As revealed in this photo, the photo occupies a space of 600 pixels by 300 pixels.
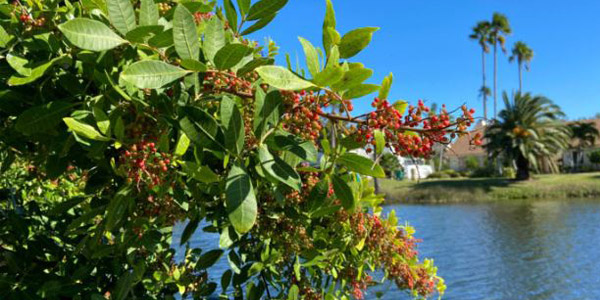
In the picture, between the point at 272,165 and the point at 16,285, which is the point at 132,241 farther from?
the point at 272,165

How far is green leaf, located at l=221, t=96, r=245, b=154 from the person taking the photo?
1191mm

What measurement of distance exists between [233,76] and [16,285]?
1572 millimetres

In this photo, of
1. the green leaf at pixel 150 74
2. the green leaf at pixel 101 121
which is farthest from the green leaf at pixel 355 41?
the green leaf at pixel 101 121

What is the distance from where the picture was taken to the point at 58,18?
63.7 inches

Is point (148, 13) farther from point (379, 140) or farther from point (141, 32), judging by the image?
point (379, 140)

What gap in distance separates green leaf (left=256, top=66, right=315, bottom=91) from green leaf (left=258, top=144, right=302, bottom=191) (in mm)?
209

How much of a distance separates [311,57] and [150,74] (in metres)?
0.40

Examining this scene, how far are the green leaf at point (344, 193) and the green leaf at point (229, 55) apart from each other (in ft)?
1.52

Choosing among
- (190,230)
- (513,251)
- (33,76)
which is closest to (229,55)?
(33,76)

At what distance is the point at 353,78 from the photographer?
1.21 m

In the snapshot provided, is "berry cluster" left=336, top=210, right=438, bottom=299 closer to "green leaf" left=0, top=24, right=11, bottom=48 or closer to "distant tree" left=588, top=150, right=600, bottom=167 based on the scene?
"green leaf" left=0, top=24, right=11, bottom=48

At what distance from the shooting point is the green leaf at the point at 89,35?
1.12m

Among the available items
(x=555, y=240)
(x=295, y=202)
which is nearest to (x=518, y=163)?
(x=555, y=240)

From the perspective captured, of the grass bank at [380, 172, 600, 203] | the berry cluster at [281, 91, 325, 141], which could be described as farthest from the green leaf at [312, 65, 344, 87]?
the grass bank at [380, 172, 600, 203]
